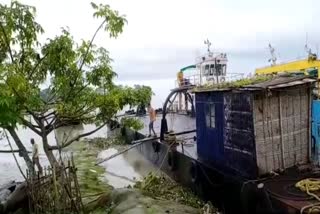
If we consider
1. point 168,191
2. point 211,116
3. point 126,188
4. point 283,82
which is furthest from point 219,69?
point 283,82

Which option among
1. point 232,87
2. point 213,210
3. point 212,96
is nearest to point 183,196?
point 213,210

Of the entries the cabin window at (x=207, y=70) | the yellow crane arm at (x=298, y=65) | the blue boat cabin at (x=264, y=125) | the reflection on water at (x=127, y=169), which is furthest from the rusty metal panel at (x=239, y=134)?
the cabin window at (x=207, y=70)

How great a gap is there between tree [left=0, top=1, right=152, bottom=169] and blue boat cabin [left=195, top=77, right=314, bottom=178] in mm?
2394

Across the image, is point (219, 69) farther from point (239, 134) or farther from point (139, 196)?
point (139, 196)

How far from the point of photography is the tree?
8.80m

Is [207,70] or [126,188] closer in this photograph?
[126,188]

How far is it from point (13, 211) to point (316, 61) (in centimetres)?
1677

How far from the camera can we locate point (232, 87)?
997 centimetres

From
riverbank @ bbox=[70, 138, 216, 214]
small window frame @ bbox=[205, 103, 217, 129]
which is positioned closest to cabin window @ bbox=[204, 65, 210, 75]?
riverbank @ bbox=[70, 138, 216, 214]

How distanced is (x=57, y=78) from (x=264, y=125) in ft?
17.1

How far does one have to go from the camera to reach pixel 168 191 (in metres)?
13.0

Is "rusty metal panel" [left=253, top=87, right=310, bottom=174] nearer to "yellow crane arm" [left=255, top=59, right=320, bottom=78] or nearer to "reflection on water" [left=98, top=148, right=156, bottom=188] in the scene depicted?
"reflection on water" [left=98, top=148, right=156, bottom=188]

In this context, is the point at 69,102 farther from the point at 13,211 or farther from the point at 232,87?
the point at 232,87

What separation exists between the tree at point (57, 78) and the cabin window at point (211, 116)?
1.92 m
